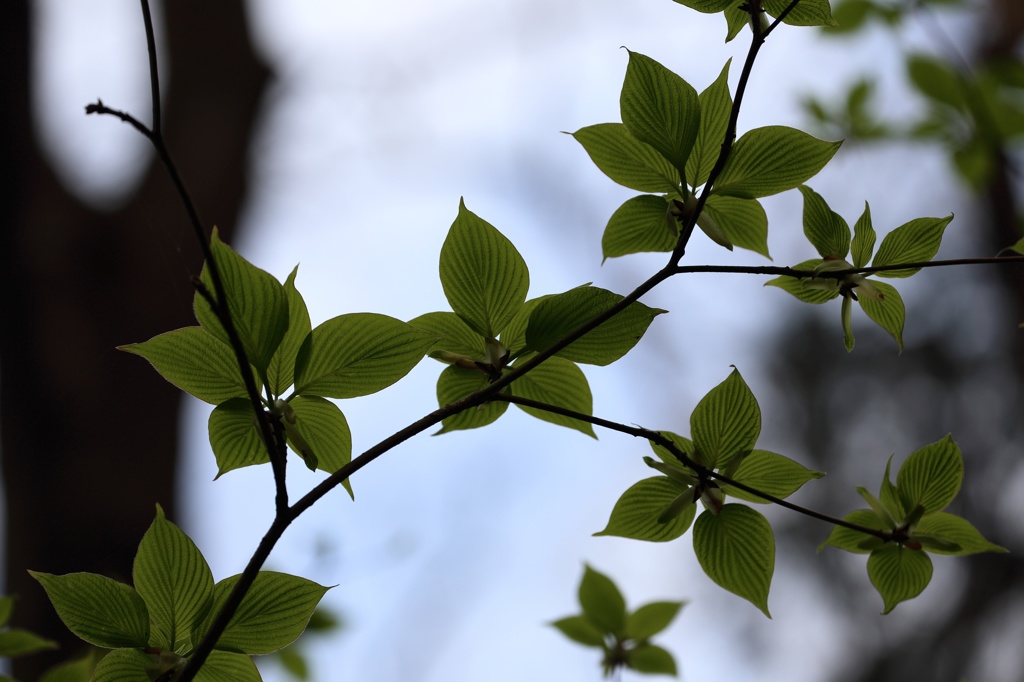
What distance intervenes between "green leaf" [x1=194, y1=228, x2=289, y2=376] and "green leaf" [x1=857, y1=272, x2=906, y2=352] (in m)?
0.26

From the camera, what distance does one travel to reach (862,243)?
36cm

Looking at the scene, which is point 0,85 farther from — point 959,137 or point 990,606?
point 990,606

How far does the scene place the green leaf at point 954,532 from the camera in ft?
1.19

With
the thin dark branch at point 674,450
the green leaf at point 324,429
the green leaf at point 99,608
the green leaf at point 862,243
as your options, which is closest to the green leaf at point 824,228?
the green leaf at point 862,243

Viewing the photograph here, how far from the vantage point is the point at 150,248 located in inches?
60.9

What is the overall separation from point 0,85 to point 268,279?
1.58m

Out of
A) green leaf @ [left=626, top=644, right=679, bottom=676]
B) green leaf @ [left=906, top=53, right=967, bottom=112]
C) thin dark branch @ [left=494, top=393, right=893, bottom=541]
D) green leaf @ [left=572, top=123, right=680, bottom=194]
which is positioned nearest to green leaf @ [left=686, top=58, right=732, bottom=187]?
green leaf @ [left=572, top=123, right=680, bottom=194]

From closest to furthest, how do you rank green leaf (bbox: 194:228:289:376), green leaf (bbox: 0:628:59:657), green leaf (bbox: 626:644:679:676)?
1. green leaf (bbox: 194:228:289:376)
2. green leaf (bbox: 0:628:59:657)
3. green leaf (bbox: 626:644:679:676)

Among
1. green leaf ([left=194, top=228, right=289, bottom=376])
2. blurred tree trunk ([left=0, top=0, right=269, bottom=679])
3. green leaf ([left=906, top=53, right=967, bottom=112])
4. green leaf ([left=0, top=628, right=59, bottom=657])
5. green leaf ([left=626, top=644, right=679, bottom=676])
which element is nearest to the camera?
green leaf ([left=194, top=228, right=289, bottom=376])

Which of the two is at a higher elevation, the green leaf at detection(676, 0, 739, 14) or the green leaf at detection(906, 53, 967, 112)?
the green leaf at detection(906, 53, 967, 112)

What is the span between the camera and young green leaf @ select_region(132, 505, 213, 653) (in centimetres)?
30

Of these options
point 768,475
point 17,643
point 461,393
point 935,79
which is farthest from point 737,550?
point 935,79

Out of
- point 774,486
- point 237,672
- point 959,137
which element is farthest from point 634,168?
point 959,137

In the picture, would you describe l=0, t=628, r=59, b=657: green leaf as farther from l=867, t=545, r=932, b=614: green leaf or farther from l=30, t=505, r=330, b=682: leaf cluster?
l=867, t=545, r=932, b=614: green leaf
